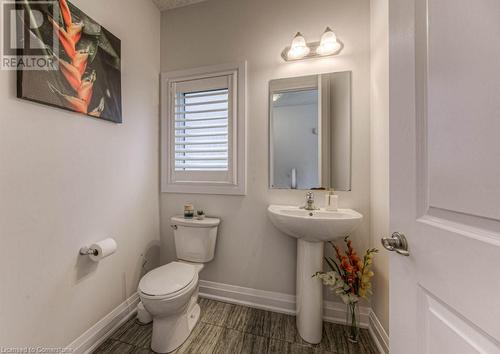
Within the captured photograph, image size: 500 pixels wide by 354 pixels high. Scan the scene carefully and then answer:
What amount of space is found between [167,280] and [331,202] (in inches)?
48.4

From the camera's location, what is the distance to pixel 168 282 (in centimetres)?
132

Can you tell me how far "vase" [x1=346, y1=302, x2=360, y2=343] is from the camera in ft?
4.47

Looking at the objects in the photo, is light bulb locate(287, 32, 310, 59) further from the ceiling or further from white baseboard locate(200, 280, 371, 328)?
white baseboard locate(200, 280, 371, 328)

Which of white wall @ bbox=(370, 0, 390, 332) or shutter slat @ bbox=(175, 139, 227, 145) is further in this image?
shutter slat @ bbox=(175, 139, 227, 145)

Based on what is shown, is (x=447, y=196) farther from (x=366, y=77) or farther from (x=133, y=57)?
(x=133, y=57)

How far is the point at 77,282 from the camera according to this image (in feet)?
4.09

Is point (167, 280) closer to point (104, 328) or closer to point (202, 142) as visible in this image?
point (104, 328)

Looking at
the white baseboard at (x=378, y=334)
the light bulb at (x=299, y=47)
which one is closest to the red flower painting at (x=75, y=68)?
the light bulb at (x=299, y=47)

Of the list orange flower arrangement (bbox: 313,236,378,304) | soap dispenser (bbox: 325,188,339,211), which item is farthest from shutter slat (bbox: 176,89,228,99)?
orange flower arrangement (bbox: 313,236,378,304)

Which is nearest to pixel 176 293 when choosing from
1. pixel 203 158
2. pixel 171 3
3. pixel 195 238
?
pixel 195 238

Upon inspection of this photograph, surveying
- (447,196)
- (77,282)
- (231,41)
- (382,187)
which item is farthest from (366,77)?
(77,282)

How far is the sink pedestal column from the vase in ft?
0.65

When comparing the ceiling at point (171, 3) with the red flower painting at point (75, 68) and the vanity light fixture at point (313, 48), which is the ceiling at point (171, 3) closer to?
the red flower painting at point (75, 68)

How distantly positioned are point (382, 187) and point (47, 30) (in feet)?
6.78
